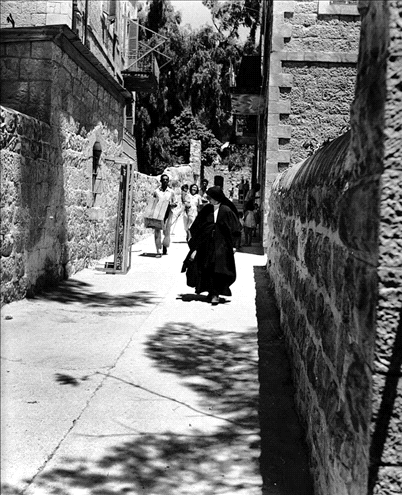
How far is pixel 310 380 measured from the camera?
3.78 metres

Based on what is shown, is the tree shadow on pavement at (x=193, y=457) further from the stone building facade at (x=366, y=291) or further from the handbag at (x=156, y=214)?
the handbag at (x=156, y=214)

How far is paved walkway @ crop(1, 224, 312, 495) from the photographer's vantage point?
3.49 metres

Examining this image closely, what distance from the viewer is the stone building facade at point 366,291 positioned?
204 centimetres

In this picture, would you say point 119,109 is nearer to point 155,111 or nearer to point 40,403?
point 40,403

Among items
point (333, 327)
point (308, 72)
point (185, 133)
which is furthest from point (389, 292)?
point (185, 133)

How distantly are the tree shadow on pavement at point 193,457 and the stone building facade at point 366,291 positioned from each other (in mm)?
497

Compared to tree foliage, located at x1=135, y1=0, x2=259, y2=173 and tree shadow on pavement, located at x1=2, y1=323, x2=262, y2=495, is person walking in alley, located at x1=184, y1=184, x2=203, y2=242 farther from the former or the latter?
tree foliage, located at x1=135, y1=0, x2=259, y2=173

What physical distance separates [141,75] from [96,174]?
14093 millimetres

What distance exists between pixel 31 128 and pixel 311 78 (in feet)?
25.4

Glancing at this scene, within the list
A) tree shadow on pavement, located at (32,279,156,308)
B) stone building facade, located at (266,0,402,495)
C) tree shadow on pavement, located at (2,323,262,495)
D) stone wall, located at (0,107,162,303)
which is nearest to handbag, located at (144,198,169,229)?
stone wall, located at (0,107,162,303)

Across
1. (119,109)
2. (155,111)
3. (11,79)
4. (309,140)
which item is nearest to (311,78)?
(309,140)

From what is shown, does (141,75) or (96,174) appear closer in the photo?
(96,174)

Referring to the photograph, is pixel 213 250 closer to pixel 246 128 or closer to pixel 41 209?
pixel 41 209

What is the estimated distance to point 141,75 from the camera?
82.4 ft
